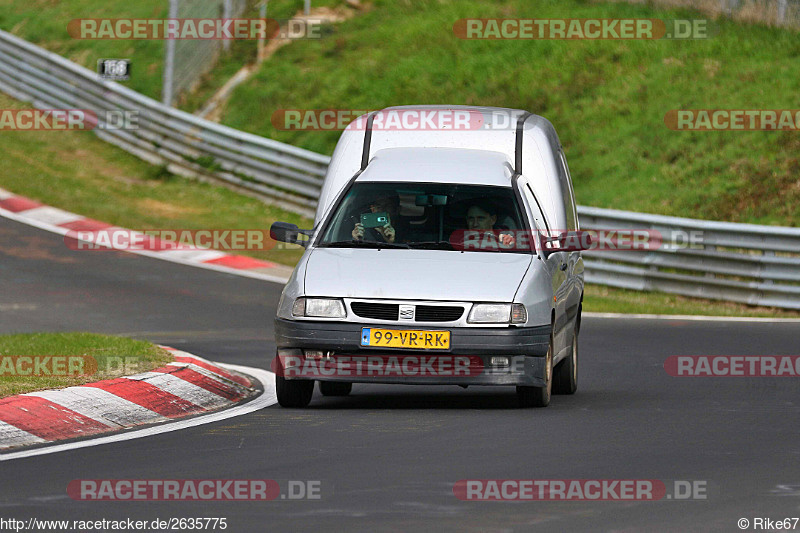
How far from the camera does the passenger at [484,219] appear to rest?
1148cm

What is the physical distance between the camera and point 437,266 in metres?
10.8

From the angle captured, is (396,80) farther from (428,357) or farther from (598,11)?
(428,357)

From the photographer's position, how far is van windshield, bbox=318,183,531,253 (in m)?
11.4

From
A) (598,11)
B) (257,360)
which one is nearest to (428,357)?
(257,360)

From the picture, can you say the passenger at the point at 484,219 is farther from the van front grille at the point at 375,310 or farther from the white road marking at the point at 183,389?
the white road marking at the point at 183,389

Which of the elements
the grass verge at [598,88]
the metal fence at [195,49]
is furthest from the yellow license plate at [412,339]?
the metal fence at [195,49]

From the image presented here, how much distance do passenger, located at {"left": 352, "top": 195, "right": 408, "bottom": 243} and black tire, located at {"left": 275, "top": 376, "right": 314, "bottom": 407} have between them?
3.70 feet

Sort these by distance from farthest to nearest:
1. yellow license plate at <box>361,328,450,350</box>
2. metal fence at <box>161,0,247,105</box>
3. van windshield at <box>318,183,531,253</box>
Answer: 1. metal fence at <box>161,0,247,105</box>
2. van windshield at <box>318,183,531,253</box>
3. yellow license plate at <box>361,328,450,350</box>

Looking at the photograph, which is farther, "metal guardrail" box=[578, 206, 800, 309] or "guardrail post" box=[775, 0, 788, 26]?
"guardrail post" box=[775, 0, 788, 26]

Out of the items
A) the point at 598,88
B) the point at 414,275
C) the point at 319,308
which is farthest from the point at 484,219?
the point at 598,88

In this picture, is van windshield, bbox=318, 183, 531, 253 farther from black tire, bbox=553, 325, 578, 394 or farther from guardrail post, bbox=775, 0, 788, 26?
guardrail post, bbox=775, 0, 788, 26

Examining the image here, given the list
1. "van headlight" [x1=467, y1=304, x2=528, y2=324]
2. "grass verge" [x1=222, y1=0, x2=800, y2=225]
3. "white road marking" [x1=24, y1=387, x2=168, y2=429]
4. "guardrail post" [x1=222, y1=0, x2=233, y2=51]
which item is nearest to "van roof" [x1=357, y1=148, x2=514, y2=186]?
"van headlight" [x1=467, y1=304, x2=528, y2=324]

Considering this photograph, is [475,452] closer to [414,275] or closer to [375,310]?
[375,310]

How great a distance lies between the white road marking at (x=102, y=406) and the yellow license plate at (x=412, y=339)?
58.9 inches
